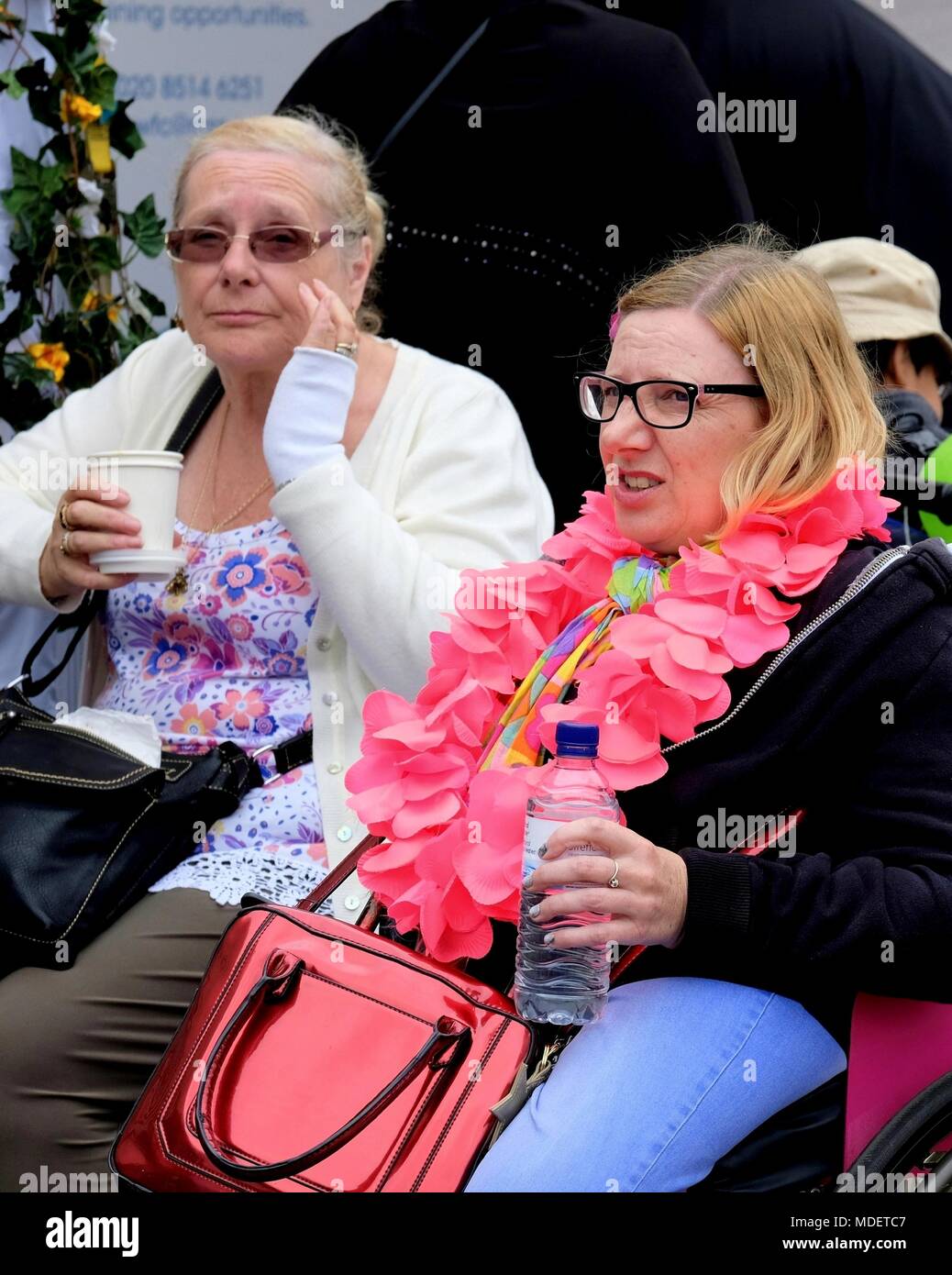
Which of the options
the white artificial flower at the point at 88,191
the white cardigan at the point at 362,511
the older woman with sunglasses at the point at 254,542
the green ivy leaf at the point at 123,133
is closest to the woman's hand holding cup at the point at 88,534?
the older woman with sunglasses at the point at 254,542

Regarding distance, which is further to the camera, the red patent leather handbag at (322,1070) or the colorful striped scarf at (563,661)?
the colorful striped scarf at (563,661)

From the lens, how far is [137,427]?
2.84 metres

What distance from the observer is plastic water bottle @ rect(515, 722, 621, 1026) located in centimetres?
166

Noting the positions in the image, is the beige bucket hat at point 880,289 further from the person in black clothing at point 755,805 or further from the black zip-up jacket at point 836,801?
the black zip-up jacket at point 836,801

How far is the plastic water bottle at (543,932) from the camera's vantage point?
1661 millimetres

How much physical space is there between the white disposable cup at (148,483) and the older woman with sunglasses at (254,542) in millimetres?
21

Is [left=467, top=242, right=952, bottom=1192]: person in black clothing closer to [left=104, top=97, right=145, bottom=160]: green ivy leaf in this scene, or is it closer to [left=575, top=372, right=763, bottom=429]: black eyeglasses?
[left=575, top=372, right=763, bottom=429]: black eyeglasses

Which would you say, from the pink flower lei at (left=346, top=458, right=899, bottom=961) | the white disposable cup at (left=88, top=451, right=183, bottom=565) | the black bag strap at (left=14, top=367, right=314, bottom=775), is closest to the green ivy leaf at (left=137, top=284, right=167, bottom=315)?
the black bag strap at (left=14, top=367, right=314, bottom=775)

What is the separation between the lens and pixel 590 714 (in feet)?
5.90

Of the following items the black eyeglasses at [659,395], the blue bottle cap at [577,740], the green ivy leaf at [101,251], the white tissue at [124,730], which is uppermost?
the green ivy leaf at [101,251]

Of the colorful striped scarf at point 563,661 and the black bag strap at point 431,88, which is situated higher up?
the black bag strap at point 431,88

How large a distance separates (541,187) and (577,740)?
5.85ft

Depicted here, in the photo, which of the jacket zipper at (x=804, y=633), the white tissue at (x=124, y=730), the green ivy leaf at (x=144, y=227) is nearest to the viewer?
the jacket zipper at (x=804, y=633)

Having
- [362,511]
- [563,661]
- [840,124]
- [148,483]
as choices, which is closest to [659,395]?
[563,661]
